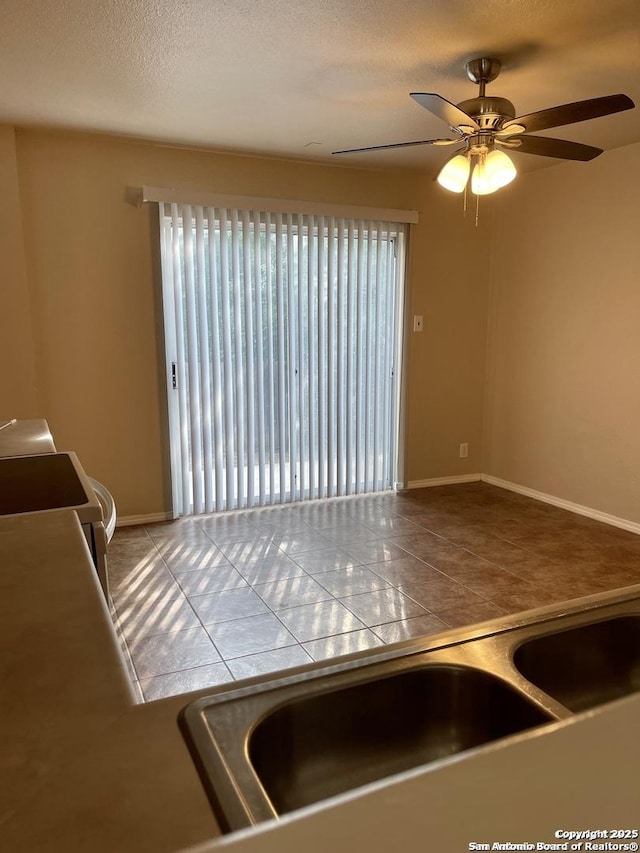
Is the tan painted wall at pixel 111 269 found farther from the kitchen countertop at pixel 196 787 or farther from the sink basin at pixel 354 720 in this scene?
the sink basin at pixel 354 720

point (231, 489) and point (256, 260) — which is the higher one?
point (256, 260)

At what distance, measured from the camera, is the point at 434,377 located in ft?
17.7

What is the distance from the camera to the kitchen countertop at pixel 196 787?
1.75 ft

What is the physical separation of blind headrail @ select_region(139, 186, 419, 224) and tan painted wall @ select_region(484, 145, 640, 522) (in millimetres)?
1010

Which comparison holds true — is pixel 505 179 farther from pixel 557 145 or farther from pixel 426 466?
pixel 426 466

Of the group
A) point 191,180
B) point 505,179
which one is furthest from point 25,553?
point 191,180

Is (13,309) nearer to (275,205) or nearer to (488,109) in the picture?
(275,205)

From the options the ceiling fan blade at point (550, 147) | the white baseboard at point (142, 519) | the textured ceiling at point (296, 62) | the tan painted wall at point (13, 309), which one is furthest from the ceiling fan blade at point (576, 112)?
the white baseboard at point (142, 519)

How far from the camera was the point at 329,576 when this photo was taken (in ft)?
11.8

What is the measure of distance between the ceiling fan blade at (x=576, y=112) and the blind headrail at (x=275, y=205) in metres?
2.22

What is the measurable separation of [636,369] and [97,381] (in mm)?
3666

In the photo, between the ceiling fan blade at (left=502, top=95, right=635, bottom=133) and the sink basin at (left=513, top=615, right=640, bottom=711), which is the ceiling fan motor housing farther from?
the sink basin at (left=513, top=615, right=640, bottom=711)

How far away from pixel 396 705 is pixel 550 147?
257 centimetres

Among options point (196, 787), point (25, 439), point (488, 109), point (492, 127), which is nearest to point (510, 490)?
point (492, 127)
